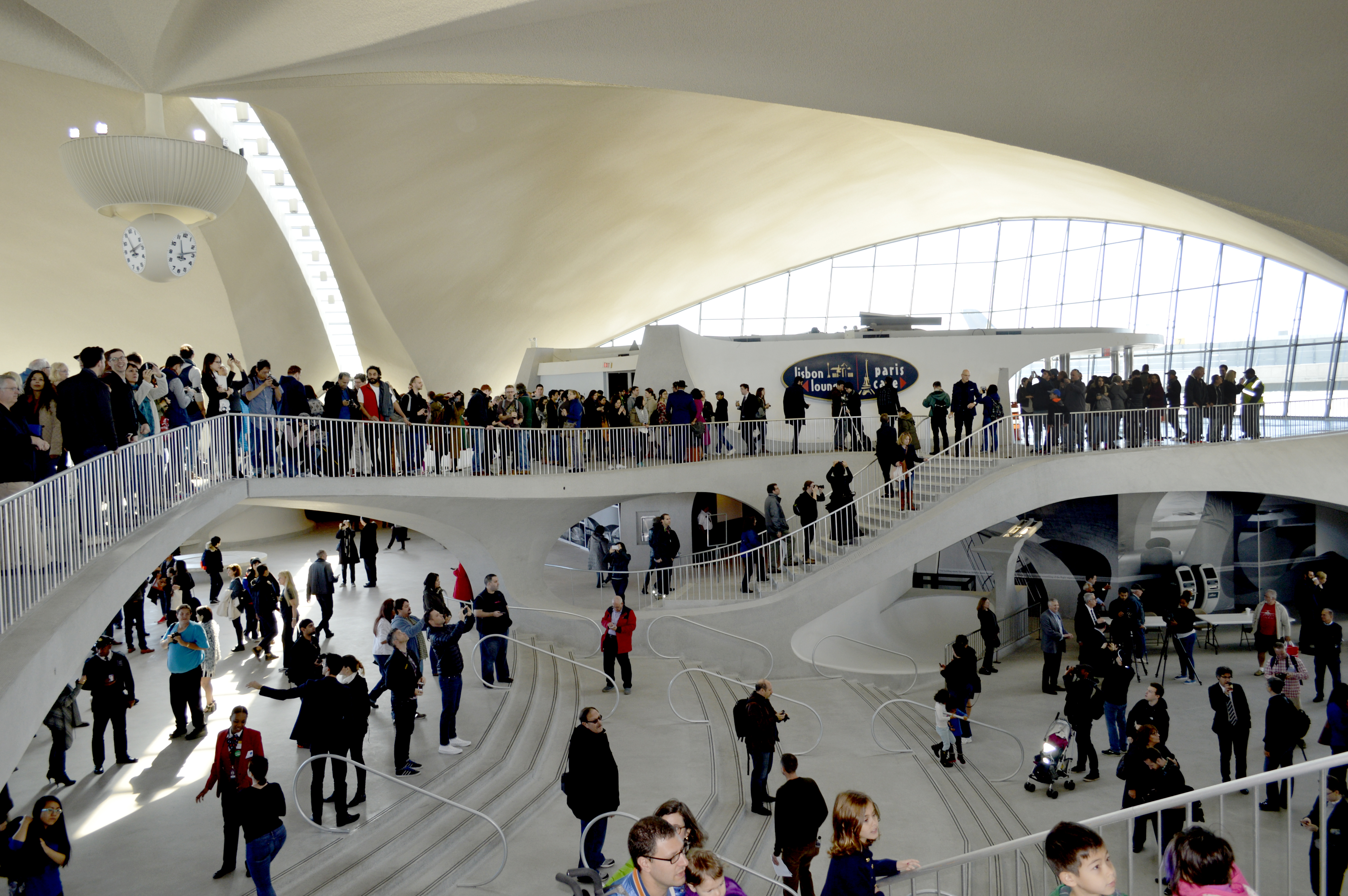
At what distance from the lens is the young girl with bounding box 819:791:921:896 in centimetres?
436

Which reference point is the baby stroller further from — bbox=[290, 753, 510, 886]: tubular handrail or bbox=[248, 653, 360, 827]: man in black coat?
bbox=[248, 653, 360, 827]: man in black coat

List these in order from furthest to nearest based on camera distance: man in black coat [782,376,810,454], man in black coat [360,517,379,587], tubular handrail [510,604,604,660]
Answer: man in black coat [360,517,379,587], man in black coat [782,376,810,454], tubular handrail [510,604,604,660]

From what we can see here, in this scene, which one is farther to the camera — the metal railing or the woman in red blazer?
the woman in red blazer

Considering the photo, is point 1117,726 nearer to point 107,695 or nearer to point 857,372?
point 857,372

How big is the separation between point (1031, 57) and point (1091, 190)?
54.5ft

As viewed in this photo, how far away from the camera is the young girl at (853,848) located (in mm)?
4355

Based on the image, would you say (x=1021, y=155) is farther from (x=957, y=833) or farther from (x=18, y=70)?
(x=18, y=70)

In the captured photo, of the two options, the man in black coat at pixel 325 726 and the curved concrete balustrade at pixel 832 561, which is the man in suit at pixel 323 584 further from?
the man in black coat at pixel 325 726

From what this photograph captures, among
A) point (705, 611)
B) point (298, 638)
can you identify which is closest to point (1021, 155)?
point (705, 611)

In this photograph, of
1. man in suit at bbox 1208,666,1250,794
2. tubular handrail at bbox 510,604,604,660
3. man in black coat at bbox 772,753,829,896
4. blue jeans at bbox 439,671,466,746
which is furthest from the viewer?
tubular handrail at bbox 510,604,604,660

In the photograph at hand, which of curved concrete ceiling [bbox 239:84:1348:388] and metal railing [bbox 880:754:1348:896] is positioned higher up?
curved concrete ceiling [bbox 239:84:1348:388]

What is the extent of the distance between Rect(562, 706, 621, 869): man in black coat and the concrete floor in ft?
2.66

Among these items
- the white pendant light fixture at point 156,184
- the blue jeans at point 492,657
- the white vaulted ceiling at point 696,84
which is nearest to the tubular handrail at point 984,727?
the blue jeans at point 492,657

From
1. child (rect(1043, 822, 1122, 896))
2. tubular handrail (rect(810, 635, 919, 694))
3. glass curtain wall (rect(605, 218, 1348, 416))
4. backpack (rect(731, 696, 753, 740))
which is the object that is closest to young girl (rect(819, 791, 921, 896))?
child (rect(1043, 822, 1122, 896))
